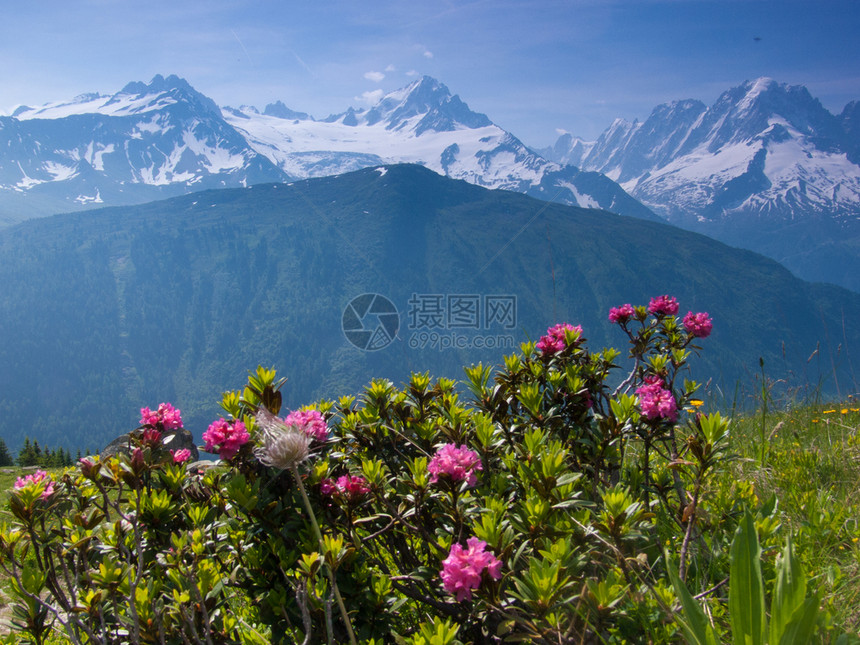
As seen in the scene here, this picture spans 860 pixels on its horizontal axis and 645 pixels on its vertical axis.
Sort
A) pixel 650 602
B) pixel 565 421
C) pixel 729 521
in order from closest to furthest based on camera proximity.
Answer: pixel 650 602, pixel 729 521, pixel 565 421

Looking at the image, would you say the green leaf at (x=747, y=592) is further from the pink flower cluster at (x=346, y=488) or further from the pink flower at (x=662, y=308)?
the pink flower at (x=662, y=308)

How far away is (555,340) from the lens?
299 centimetres

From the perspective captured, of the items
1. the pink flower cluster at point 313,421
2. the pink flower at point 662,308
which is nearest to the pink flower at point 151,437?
the pink flower cluster at point 313,421

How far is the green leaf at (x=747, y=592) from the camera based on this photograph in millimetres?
1181

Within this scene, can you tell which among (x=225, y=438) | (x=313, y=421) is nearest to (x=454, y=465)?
(x=313, y=421)

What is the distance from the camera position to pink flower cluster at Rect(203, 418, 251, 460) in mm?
1985

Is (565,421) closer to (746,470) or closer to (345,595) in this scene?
(345,595)

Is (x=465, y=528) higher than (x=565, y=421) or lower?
lower

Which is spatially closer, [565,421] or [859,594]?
[859,594]

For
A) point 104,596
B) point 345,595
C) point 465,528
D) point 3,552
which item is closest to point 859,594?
point 465,528

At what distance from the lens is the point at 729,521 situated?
2340 mm

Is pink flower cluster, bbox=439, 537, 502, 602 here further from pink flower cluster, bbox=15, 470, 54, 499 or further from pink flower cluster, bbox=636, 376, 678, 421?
pink flower cluster, bbox=15, 470, 54, 499

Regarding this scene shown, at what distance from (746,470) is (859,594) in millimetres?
1504

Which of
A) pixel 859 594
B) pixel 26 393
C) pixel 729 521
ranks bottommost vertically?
pixel 26 393
